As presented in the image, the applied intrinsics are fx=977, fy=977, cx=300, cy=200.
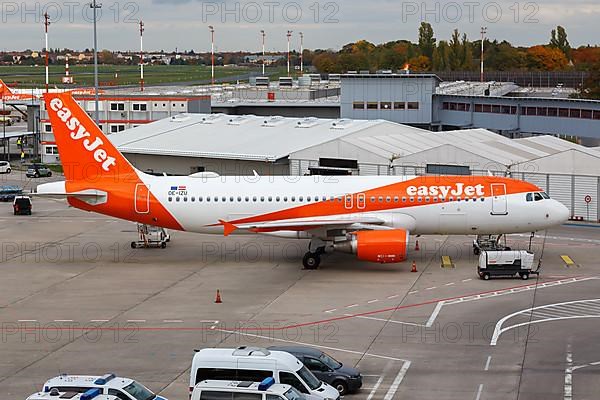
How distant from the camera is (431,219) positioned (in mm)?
55594

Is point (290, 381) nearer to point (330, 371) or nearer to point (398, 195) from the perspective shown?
point (330, 371)

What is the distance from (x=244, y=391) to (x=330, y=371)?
5.56 metres

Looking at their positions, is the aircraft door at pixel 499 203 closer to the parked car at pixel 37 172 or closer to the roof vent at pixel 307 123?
the roof vent at pixel 307 123

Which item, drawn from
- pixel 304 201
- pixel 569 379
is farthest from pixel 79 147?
pixel 569 379

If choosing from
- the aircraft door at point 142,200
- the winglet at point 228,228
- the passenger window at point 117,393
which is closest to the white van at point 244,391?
the passenger window at point 117,393

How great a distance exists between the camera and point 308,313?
4497cm

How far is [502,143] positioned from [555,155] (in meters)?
10.3

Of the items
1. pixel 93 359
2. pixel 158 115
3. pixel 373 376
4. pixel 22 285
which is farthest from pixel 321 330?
pixel 158 115

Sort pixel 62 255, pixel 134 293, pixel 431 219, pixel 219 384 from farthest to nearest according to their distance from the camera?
pixel 62 255, pixel 431 219, pixel 134 293, pixel 219 384

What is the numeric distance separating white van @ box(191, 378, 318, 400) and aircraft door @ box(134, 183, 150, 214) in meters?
29.2

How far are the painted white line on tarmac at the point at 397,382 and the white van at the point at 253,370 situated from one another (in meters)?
2.89

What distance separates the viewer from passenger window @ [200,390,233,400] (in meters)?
28.5

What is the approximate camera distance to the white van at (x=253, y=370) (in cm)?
2998

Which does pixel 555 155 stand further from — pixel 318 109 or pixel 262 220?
pixel 318 109
